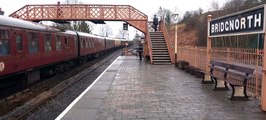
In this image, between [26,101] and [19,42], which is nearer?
[26,101]

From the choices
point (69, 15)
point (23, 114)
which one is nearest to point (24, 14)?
point (69, 15)

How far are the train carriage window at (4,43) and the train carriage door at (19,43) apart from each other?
0.75 metres

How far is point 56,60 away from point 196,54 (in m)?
7.28

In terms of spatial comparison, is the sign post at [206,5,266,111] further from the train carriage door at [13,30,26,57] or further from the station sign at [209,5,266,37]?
the train carriage door at [13,30,26,57]

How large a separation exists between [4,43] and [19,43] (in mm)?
1431

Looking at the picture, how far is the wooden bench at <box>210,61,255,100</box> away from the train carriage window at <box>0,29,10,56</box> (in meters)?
6.80

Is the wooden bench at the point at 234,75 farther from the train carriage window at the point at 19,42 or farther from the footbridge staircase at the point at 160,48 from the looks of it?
the footbridge staircase at the point at 160,48

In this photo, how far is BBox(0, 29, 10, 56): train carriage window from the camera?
1088cm

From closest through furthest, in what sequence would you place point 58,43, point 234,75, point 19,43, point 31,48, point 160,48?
point 234,75
point 19,43
point 31,48
point 58,43
point 160,48

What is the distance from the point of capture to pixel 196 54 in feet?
60.4

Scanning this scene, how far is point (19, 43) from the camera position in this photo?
12531 millimetres

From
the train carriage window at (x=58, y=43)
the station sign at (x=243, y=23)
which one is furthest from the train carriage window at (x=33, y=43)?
the station sign at (x=243, y=23)

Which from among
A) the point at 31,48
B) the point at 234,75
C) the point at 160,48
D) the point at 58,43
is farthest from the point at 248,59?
the point at 160,48

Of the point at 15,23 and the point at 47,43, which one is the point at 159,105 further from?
the point at 47,43
